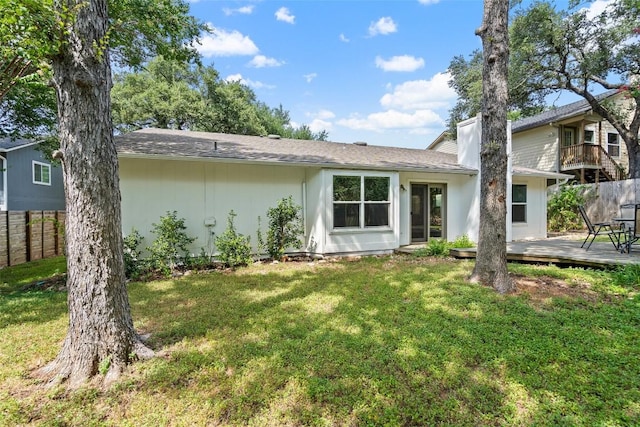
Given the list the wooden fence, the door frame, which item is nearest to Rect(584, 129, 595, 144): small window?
the door frame

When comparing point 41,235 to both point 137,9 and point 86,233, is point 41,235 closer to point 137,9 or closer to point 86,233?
point 137,9

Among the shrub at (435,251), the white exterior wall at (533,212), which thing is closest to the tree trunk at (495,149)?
the shrub at (435,251)

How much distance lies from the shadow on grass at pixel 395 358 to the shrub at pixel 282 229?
2.98 meters

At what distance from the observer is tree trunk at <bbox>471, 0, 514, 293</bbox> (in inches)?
A: 193

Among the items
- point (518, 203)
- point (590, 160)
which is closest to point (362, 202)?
point (518, 203)

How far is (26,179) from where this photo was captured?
41.8 feet

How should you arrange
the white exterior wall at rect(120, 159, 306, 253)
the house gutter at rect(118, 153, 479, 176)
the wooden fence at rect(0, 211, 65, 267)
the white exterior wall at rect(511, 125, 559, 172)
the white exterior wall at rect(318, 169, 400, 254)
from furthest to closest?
the white exterior wall at rect(511, 125, 559, 172) → the wooden fence at rect(0, 211, 65, 267) → the white exterior wall at rect(318, 169, 400, 254) → the white exterior wall at rect(120, 159, 306, 253) → the house gutter at rect(118, 153, 479, 176)

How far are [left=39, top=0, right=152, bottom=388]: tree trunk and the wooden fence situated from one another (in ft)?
21.3

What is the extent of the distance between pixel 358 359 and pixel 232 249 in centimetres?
509

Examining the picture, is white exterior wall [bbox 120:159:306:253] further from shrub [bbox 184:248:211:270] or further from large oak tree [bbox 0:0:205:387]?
large oak tree [bbox 0:0:205:387]

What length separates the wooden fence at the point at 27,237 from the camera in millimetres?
8461

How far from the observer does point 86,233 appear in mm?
2688

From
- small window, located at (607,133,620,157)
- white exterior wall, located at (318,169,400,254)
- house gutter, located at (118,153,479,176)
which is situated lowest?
white exterior wall, located at (318,169,400,254)

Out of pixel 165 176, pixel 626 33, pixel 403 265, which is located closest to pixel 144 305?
pixel 165 176
